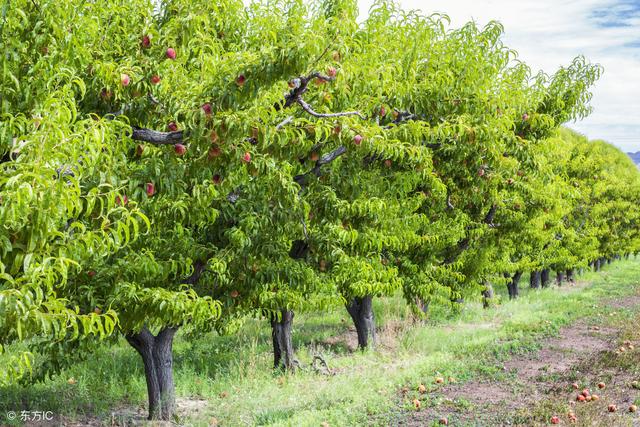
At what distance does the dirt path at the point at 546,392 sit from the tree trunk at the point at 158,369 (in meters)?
4.02

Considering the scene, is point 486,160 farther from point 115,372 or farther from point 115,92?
point 115,372

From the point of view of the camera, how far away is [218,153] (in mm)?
6211

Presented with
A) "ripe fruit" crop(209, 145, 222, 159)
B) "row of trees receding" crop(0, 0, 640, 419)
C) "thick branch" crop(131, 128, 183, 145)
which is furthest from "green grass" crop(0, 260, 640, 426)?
"thick branch" crop(131, 128, 183, 145)

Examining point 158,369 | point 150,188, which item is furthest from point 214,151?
point 158,369

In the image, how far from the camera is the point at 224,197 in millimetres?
8281

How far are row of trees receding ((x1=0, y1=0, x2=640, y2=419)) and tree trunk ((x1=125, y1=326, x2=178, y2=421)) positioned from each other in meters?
0.04

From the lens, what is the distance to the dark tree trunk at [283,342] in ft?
43.5

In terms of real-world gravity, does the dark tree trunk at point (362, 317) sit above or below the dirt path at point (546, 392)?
above

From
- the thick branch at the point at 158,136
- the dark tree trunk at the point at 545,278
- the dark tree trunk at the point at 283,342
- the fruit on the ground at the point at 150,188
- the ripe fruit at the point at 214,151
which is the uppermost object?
the thick branch at the point at 158,136

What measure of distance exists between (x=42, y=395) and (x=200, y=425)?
4.26 m

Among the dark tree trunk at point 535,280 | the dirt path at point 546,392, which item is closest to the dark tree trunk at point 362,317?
the dirt path at point 546,392

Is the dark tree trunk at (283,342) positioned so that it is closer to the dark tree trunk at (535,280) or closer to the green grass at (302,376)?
→ the green grass at (302,376)

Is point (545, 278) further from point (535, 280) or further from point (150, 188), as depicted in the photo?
point (150, 188)

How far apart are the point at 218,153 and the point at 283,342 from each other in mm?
8084
